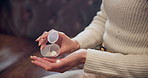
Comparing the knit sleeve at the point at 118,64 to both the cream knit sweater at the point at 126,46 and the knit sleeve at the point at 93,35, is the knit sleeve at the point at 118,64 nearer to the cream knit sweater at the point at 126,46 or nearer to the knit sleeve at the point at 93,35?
the cream knit sweater at the point at 126,46

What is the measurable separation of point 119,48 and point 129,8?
15 cm

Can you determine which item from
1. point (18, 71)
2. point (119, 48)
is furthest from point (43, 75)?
point (119, 48)

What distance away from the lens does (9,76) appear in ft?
3.19

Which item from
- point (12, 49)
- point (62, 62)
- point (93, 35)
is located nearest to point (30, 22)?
point (12, 49)

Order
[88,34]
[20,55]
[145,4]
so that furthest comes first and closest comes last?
[20,55], [88,34], [145,4]

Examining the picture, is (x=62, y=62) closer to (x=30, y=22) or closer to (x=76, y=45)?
(x=76, y=45)

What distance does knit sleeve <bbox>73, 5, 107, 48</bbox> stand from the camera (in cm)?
89

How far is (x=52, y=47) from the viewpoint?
79 cm

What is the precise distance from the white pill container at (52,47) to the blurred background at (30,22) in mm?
257

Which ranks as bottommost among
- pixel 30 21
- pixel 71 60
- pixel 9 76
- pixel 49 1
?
pixel 9 76

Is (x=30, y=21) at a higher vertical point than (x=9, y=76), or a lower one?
higher

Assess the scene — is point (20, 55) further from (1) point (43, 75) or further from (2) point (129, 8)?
(2) point (129, 8)

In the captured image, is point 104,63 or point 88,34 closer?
point 104,63

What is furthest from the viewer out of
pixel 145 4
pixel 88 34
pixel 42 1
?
pixel 42 1
